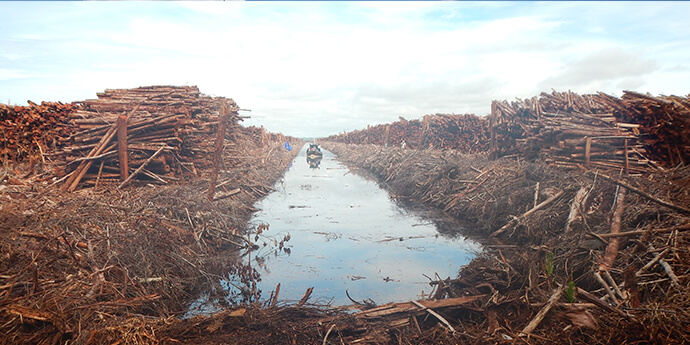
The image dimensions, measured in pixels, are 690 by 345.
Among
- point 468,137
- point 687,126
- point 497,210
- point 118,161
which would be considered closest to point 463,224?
point 497,210

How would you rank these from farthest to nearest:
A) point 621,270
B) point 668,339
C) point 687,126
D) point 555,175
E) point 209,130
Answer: point 209,130, point 555,175, point 687,126, point 621,270, point 668,339

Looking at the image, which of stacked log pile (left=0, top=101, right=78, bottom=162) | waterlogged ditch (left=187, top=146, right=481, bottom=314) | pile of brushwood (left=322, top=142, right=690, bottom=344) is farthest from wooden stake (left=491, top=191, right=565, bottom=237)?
stacked log pile (left=0, top=101, right=78, bottom=162)

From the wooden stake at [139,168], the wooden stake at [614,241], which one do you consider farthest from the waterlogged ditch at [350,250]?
the wooden stake at [139,168]

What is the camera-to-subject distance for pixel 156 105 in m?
12.7

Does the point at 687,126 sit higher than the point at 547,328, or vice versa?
the point at 687,126

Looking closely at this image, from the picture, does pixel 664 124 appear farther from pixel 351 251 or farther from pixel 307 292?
pixel 307 292

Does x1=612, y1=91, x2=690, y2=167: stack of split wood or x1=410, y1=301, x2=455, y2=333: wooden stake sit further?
x1=612, y1=91, x2=690, y2=167: stack of split wood

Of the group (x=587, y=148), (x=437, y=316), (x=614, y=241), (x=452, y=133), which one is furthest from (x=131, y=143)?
(x=452, y=133)

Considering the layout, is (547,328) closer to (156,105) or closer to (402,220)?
(402,220)

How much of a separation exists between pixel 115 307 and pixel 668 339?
5.30 metres

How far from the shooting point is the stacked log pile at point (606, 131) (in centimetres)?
844

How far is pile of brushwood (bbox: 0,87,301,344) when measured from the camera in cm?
381

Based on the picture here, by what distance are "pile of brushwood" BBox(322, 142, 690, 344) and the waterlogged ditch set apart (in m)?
0.70

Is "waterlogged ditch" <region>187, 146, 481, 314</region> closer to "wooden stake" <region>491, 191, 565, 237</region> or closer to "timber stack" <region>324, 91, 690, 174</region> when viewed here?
"wooden stake" <region>491, 191, 565, 237</region>
